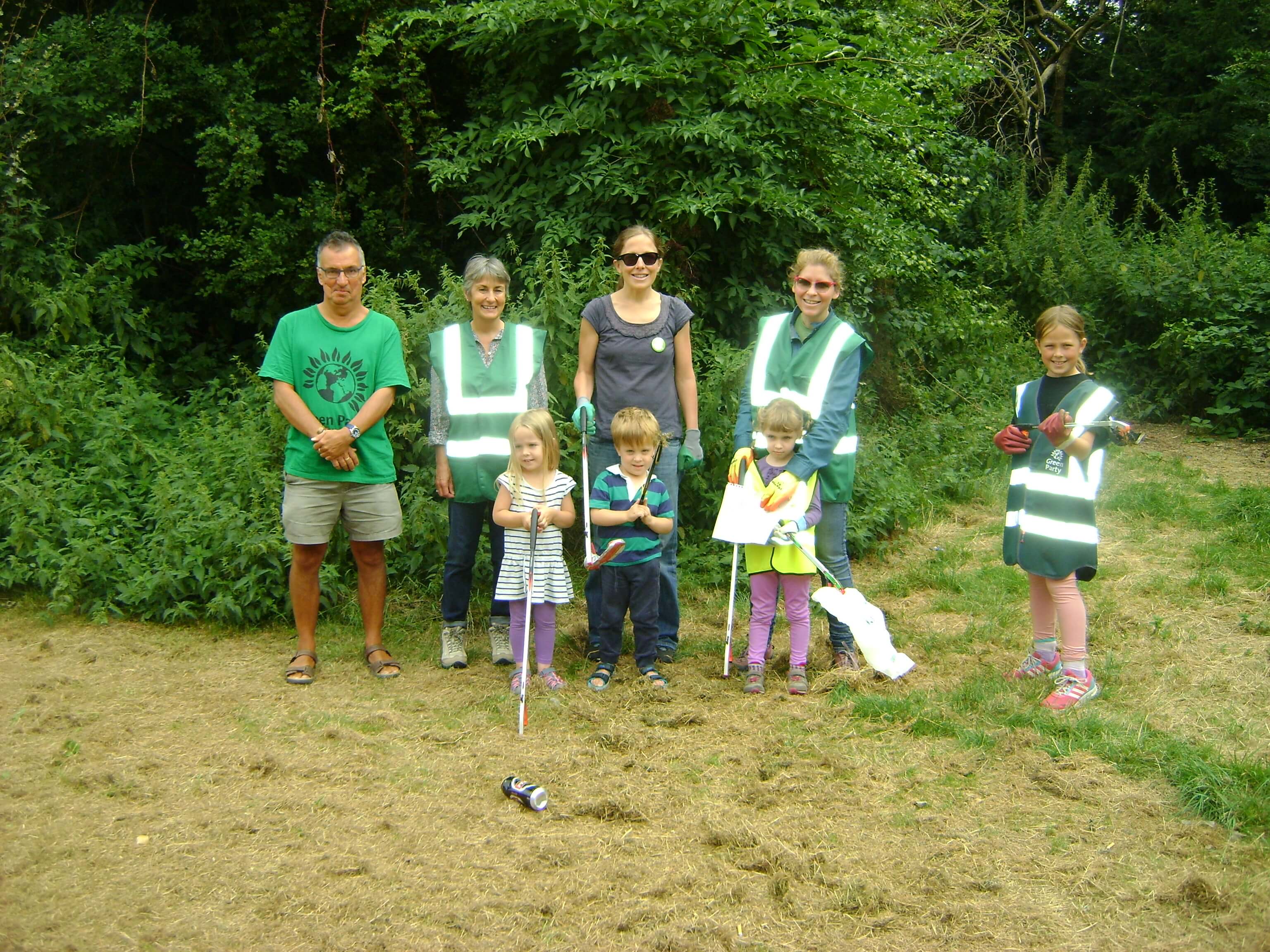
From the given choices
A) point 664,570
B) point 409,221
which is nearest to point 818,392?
point 664,570

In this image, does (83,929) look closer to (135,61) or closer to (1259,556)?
(1259,556)

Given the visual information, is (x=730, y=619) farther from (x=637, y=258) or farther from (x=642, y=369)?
(x=637, y=258)

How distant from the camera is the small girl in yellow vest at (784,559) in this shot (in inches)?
Result: 203

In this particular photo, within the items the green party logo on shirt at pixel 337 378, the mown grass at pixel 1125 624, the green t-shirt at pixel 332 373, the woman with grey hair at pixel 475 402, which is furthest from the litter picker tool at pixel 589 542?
the mown grass at pixel 1125 624

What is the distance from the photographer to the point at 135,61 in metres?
8.62

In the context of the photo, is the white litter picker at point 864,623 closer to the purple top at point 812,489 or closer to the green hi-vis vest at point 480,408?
the purple top at point 812,489

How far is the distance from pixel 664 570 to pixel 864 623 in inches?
42.3

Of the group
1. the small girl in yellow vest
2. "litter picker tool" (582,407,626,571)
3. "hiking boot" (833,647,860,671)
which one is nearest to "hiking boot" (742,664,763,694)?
the small girl in yellow vest

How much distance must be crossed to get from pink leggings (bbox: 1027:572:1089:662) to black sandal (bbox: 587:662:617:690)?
6.59 ft

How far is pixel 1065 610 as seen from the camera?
5039 mm

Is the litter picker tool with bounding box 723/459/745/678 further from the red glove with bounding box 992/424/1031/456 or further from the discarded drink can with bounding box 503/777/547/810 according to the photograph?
the discarded drink can with bounding box 503/777/547/810

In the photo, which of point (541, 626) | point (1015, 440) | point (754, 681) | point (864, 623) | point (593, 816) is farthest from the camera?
point (541, 626)

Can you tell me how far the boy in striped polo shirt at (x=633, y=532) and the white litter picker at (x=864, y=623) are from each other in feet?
1.96

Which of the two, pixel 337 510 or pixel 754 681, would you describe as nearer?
pixel 754 681
